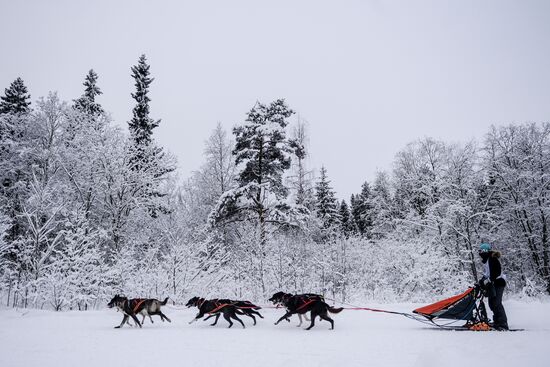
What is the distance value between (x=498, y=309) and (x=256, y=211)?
13123mm

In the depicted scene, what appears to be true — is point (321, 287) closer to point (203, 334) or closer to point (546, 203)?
point (203, 334)

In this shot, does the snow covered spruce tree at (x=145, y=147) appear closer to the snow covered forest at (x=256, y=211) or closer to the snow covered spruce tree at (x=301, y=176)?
the snow covered forest at (x=256, y=211)

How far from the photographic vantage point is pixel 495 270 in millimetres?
6348

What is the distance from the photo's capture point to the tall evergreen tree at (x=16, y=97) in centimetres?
2481

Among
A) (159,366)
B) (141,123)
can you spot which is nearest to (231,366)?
(159,366)

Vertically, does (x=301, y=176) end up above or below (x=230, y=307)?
above

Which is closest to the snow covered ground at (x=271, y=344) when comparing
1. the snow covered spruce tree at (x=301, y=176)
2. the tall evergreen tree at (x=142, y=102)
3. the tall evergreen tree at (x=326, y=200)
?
the snow covered spruce tree at (x=301, y=176)

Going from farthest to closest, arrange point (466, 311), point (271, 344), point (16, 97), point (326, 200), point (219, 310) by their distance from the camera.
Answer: point (326, 200) → point (16, 97) → point (219, 310) → point (466, 311) → point (271, 344)

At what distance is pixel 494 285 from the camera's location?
624 cm

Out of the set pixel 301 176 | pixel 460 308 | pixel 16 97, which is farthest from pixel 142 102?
pixel 460 308

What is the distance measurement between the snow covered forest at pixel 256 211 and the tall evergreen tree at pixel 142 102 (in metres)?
0.08

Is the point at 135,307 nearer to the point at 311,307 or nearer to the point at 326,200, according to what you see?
the point at 311,307

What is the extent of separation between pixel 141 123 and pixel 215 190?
312 inches

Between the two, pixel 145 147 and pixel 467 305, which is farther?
pixel 145 147
